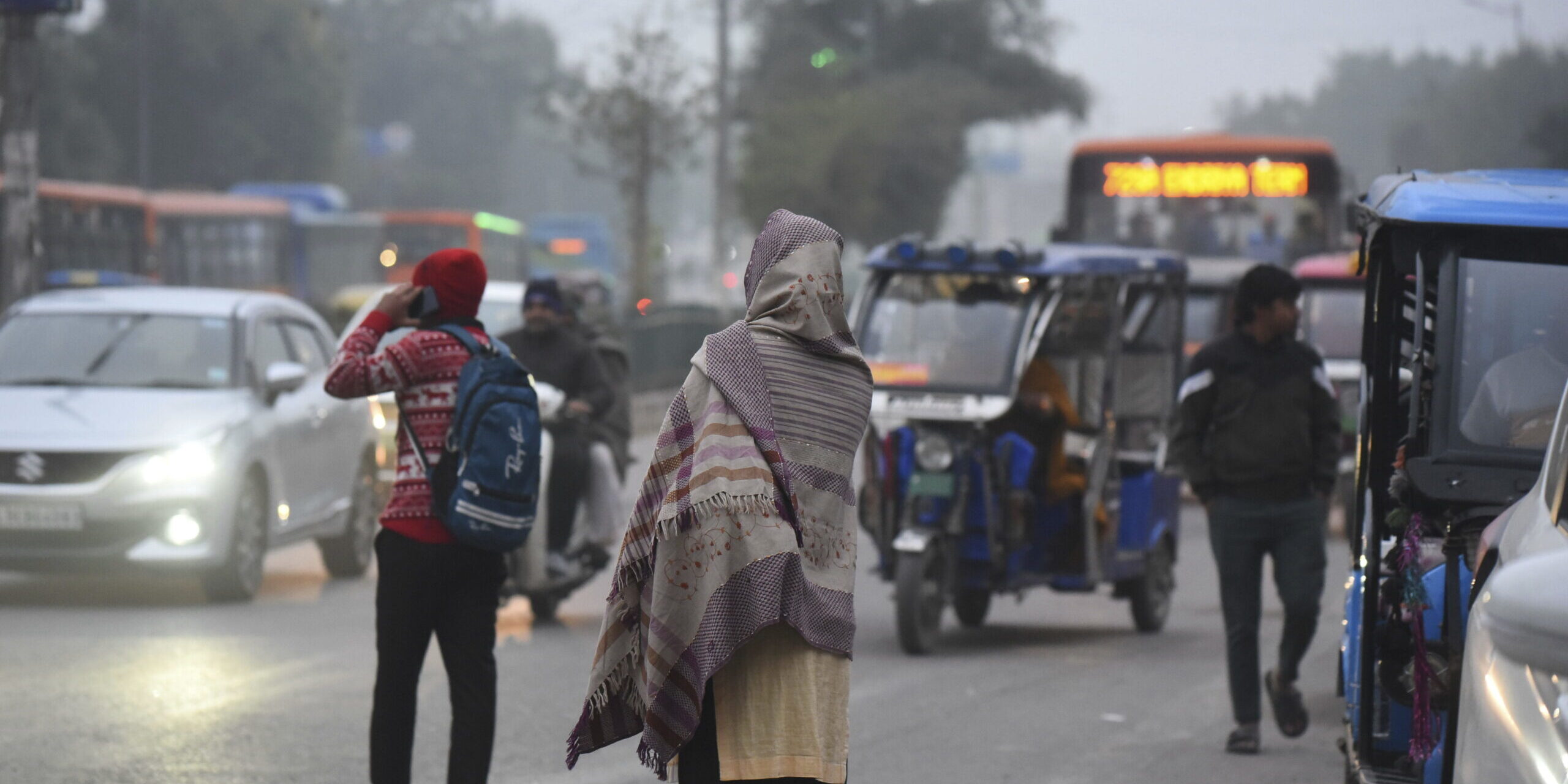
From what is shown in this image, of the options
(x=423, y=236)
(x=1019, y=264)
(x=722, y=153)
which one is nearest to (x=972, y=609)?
(x=1019, y=264)

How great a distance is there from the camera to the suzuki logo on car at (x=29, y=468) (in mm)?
10773

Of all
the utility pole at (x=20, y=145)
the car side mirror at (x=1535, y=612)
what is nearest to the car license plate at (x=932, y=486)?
the car side mirror at (x=1535, y=612)

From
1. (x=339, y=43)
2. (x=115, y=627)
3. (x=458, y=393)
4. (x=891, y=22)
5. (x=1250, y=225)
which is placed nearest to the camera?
(x=458, y=393)

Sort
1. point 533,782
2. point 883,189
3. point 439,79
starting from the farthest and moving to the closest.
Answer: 1. point 439,79
2. point 883,189
3. point 533,782

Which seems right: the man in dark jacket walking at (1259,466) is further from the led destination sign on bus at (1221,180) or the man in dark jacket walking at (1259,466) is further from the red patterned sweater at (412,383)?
the led destination sign on bus at (1221,180)

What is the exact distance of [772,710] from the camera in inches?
165

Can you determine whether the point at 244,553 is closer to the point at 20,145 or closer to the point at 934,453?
the point at 934,453

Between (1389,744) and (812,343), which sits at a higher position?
(812,343)

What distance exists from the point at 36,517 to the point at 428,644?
5.61m

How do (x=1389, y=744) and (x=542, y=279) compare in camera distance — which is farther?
(x=542, y=279)

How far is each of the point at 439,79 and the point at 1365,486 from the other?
335 feet

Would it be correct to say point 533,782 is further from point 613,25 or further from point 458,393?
point 613,25

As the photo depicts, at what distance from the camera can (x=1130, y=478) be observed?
38.4ft

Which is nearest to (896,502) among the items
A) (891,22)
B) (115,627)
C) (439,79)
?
(115,627)
